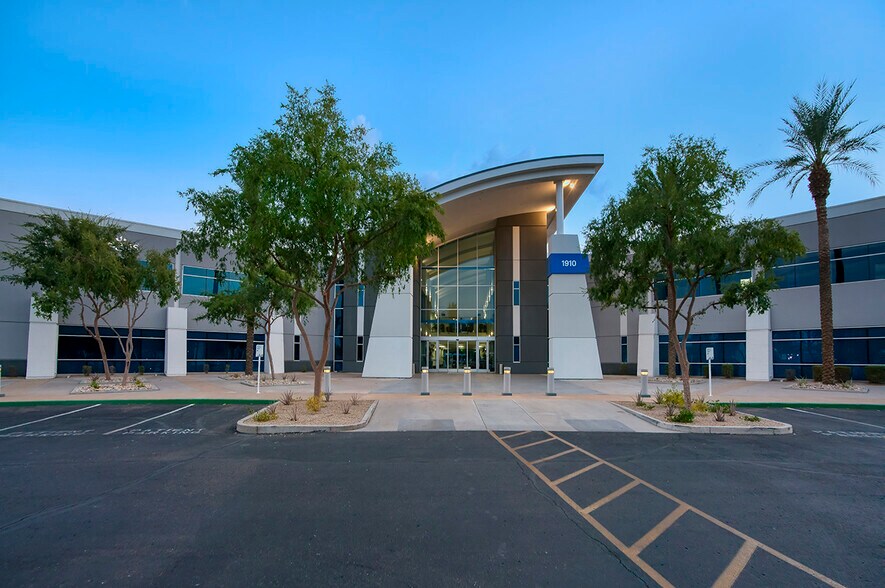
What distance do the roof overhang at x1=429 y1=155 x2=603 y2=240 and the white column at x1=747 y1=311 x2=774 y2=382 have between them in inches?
491

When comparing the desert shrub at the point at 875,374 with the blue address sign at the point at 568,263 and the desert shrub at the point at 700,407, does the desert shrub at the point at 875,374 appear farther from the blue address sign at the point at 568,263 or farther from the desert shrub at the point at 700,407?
the desert shrub at the point at 700,407

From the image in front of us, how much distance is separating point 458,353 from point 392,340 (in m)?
7.13

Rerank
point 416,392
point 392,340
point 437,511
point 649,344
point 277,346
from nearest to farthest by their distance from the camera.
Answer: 1. point 437,511
2. point 416,392
3. point 392,340
4. point 649,344
5. point 277,346

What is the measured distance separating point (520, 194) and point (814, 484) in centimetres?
2380

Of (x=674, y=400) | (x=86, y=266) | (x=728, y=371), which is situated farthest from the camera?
(x=728, y=371)

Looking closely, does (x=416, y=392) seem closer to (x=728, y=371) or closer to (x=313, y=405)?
(x=313, y=405)

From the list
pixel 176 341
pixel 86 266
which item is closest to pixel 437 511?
pixel 86 266

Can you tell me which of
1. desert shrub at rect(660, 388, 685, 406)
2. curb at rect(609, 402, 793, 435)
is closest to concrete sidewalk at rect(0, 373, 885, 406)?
desert shrub at rect(660, 388, 685, 406)

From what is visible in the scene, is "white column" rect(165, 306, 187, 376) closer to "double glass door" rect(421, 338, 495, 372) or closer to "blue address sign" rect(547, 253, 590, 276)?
"double glass door" rect(421, 338, 495, 372)

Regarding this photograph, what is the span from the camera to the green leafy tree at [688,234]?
12.5m

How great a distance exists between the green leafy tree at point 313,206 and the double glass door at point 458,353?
61.7 ft

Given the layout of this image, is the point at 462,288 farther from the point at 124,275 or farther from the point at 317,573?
the point at 317,573

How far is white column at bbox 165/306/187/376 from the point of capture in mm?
28922

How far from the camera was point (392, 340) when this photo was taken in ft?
89.0
